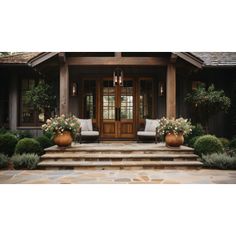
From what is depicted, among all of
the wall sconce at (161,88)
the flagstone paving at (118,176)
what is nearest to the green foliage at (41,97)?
the wall sconce at (161,88)

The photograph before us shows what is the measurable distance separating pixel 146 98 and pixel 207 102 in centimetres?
224

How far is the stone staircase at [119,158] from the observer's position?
703cm

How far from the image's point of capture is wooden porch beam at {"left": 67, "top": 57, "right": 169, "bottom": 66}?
873 centimetres

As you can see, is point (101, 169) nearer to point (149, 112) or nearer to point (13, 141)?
point (13, 141)

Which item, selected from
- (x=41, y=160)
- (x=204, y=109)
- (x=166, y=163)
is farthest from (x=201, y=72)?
(x=41, y=160)

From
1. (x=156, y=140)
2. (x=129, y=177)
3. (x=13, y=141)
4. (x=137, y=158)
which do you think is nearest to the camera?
(x=129, y=177)

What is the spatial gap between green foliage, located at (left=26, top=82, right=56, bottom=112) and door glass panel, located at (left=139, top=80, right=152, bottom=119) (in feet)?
10.8

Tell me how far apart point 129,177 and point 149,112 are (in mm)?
5040

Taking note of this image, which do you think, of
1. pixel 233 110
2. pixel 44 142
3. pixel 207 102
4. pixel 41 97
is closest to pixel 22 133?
pixel 41 97

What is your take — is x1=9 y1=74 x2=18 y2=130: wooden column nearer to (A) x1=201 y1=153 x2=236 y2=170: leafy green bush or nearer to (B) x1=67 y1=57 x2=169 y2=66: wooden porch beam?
(B) x1=67 y1=57 x2=169 y2=66: wooden porch beam

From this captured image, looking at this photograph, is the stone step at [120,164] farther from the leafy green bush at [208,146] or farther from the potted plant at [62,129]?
the potted plant at [62,129]

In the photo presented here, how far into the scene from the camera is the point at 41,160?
7.35 meters

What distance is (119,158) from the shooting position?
742cm
